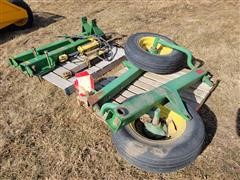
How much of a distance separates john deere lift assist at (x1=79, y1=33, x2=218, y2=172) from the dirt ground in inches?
11.1

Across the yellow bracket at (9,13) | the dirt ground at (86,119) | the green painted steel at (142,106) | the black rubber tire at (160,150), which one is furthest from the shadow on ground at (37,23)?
the black rubber tire at (160,150)

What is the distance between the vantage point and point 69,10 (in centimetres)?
709

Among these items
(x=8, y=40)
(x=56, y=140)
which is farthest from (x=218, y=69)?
(x=8, y=40)

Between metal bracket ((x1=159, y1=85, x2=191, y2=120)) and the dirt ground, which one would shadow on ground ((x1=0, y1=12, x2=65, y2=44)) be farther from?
metal bracket ((x1=159, y1=85, x2=191, y2=120))

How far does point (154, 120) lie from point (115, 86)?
851mm

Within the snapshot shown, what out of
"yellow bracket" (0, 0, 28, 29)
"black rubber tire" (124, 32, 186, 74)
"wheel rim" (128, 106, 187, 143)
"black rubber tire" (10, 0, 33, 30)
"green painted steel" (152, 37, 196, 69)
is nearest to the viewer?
"wheel rim" (128, 106, 187, 143)

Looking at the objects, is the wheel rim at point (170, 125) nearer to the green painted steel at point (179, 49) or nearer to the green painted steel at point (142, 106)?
the green painted steel at point (142, 106)

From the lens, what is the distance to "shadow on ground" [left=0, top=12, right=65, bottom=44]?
575 cm

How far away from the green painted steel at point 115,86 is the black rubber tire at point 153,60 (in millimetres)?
135

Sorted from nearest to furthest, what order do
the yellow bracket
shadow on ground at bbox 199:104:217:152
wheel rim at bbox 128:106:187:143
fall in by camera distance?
wheel rim at bbox 128:106:187:143 → shadow on ground at bbox 199:104:217:152 → the yellow bracket

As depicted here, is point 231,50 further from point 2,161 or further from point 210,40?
point 2,161

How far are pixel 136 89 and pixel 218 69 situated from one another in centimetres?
149

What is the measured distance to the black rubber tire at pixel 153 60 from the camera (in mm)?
3986

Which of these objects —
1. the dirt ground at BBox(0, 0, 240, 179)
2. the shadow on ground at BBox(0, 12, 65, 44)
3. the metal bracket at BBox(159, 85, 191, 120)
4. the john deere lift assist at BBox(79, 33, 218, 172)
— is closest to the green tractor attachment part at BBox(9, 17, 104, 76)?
the dirt ground at BBox(0, 0, 240, 179)
